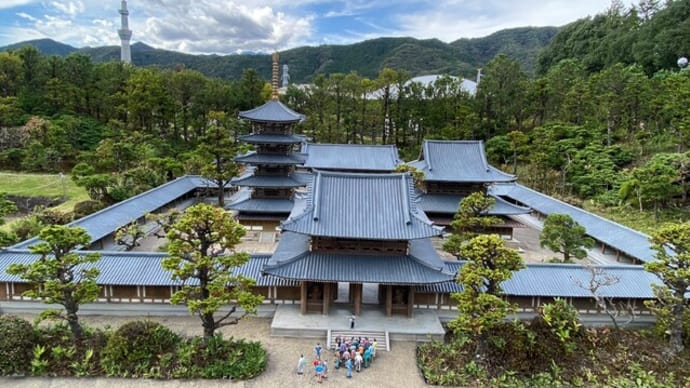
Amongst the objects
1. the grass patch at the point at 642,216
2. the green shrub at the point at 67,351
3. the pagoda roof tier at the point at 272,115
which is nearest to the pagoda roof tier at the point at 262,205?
the pagoda roof tier at the point at 272,115

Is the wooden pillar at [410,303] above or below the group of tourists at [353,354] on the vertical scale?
above

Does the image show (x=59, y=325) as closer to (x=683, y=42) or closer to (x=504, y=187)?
(x=504, y=187)

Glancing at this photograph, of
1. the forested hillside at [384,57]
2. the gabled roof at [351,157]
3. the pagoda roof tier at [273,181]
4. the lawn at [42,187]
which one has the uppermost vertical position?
the forested hillside at [384,57]

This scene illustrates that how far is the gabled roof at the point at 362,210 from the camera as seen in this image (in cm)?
1952

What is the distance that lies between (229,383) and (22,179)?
150 feet

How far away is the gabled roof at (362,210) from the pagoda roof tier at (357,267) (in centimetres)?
148

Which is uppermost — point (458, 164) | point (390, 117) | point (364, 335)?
point (390, 117)

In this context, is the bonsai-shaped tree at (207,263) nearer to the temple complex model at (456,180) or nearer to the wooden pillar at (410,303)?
the wooden pillar at (410,303)

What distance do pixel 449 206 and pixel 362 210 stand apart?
1359 cm

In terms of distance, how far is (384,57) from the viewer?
135m

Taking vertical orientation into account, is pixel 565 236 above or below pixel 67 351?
above

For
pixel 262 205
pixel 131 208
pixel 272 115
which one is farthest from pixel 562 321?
pixel 131 208

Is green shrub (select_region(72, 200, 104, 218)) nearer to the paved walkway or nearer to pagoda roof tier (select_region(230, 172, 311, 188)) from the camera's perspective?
pagoda roof tier (select_region(230, 172, 311, 188))

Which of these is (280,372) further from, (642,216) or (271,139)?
(642,216)
